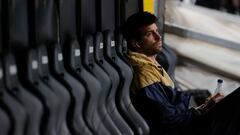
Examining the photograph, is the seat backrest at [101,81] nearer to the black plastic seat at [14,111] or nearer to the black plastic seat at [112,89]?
the black plastic seat at [112,89]

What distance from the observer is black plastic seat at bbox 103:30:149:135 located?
2.25m

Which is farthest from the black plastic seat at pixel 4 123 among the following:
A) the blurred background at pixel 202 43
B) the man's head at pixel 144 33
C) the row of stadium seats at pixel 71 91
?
the blurred background at pixel 202 43

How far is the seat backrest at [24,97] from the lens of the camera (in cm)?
190

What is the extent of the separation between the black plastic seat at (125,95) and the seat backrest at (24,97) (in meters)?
0.43

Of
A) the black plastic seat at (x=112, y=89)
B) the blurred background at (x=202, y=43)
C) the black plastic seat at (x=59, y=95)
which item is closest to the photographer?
the black plastic seat at (x=59, y=95)

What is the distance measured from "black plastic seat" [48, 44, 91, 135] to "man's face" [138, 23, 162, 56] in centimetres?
33

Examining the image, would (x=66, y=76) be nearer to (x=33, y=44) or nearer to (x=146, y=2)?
(x=33, y=44)

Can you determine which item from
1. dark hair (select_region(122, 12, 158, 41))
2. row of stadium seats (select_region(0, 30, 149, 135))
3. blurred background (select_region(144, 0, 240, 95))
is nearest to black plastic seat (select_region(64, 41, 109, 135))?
row of stadium seats (select_region(0, 30, 149, 135))

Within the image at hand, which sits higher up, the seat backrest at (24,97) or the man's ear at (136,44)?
the man's ear at (136,44)

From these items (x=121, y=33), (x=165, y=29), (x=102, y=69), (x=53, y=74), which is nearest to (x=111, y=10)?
(x=121, y=33)

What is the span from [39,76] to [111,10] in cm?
64

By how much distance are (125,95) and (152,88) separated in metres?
0.12

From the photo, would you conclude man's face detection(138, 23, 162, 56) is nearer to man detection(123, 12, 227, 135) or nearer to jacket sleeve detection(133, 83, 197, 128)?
man detection(123, 12, 227, 135)

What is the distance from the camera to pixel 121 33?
7.85 ft
